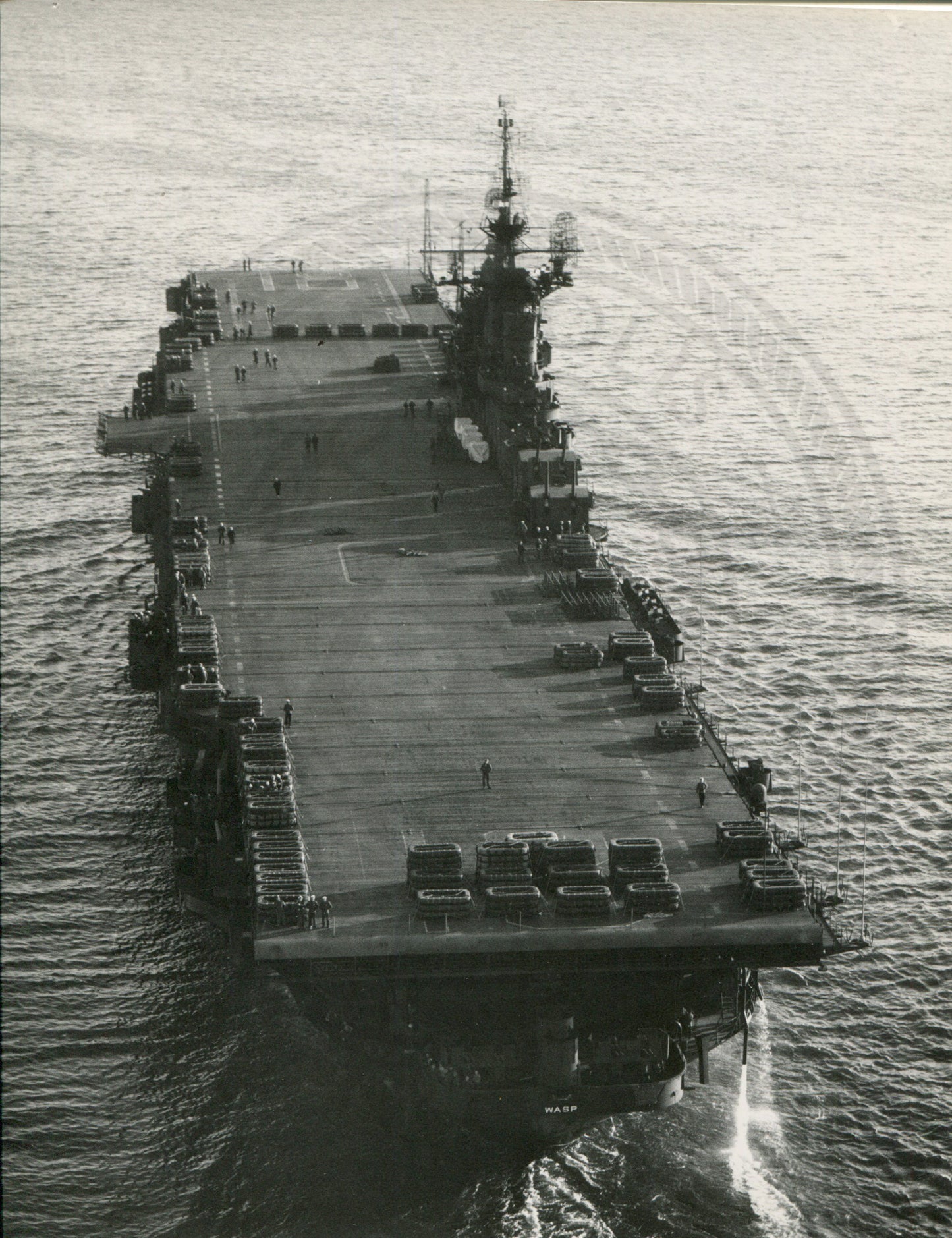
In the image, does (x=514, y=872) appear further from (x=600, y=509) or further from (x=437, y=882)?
(x=600, y=509)

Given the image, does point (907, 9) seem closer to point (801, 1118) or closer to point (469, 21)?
point (801, 1118)

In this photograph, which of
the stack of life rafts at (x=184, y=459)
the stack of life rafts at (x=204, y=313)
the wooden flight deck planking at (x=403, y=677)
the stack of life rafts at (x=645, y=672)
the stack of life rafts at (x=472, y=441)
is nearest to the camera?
the wooden flight deck planking at (x=403, y=677)

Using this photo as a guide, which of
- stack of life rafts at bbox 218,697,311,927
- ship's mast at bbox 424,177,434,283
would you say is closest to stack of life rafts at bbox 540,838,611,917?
stack of life rafts at bbox 218,697,311,927

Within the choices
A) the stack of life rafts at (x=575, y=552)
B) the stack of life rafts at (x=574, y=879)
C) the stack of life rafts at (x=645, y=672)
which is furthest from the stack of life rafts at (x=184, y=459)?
the stack of life rafts at (x=574, y=879)

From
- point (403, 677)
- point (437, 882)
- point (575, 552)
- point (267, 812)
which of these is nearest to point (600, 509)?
point (575, 552)

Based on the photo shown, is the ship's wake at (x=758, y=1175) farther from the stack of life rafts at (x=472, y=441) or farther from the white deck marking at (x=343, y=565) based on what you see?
the stack of life rafts at (x=472, y=441)

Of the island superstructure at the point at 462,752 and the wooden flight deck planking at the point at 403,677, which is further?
the wooden flight deck planking at the point at 403,677
